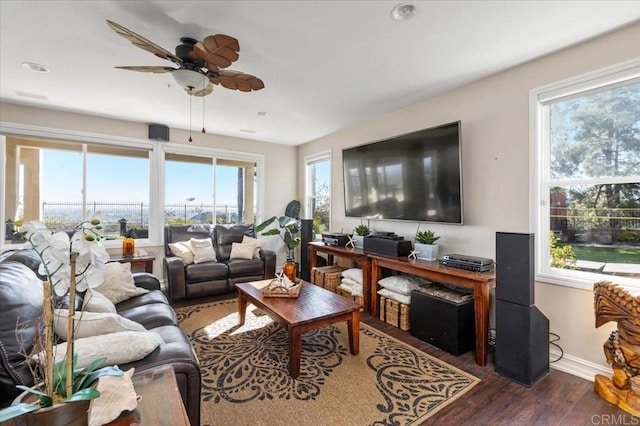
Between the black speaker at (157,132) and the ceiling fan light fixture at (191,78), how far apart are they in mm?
2481

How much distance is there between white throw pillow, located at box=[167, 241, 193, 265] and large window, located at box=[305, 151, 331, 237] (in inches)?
86.0

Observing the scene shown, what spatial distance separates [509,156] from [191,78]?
2.74 metres

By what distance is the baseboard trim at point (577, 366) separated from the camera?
7.08 ft

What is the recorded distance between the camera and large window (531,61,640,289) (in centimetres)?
210

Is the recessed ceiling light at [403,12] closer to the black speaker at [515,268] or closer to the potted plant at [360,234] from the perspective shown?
the black speaker at [515,268]

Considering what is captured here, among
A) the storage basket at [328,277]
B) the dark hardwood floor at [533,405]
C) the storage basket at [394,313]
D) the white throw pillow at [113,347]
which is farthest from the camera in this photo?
the storage basket at [328,277]

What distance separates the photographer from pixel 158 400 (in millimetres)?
989

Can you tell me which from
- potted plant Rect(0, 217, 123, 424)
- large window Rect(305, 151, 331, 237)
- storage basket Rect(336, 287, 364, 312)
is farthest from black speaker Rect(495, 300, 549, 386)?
large window Rect(305, 151, 331, 237)

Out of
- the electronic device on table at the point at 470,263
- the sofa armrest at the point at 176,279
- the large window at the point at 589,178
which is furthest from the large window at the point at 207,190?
the large window at the point at 589,178

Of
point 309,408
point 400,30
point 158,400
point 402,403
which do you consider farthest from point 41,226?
point 400,30

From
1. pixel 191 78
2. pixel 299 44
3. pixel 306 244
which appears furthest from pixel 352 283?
pixel 191 78

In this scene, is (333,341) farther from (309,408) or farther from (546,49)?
(546,49)

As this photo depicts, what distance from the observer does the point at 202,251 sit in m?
4.17

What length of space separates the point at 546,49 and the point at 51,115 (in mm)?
5443
